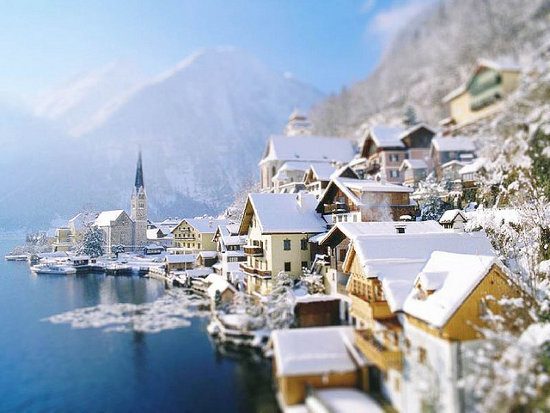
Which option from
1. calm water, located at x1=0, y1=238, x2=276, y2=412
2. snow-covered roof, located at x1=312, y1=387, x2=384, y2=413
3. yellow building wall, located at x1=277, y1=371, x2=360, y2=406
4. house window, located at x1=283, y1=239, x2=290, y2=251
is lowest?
calm water, located at x1=0, y1=238, x2=276, y2=412

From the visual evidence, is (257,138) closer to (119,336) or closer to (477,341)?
(119,336)

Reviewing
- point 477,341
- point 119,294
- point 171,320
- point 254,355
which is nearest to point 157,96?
point 119,294

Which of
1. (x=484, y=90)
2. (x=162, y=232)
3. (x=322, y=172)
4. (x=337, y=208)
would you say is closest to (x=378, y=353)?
(x=337, y=208)

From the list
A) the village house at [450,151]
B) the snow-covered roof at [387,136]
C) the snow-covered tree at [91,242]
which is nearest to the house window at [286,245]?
the village house at [450,151]

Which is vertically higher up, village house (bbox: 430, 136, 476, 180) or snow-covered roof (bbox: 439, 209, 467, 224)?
village house (bbox: 430, 136, 476, 180)

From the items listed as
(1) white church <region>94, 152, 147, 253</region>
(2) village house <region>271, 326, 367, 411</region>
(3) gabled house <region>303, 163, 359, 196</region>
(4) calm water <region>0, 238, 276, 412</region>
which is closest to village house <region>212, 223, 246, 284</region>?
(3) gabled house <region>303, 163, 359, 196</region>

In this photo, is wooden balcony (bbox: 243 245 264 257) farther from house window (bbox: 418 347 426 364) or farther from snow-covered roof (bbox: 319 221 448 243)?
house window (bbox: 418 347 426 364)

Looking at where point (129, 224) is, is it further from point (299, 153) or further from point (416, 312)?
point (416, 312)

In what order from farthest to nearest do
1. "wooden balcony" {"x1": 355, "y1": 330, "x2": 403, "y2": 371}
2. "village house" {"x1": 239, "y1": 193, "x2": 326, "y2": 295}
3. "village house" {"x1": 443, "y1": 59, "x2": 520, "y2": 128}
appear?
"village house" {"x1": 443, "y1": 59, "x2": 520, "y2": 128}, "village house" {"x1": 239, "y1": 193, "x2": 326, "y2": 295}, "wooden balcony" {"x1": 355, "y1": 330, "x2": 403, "y2": 371}
